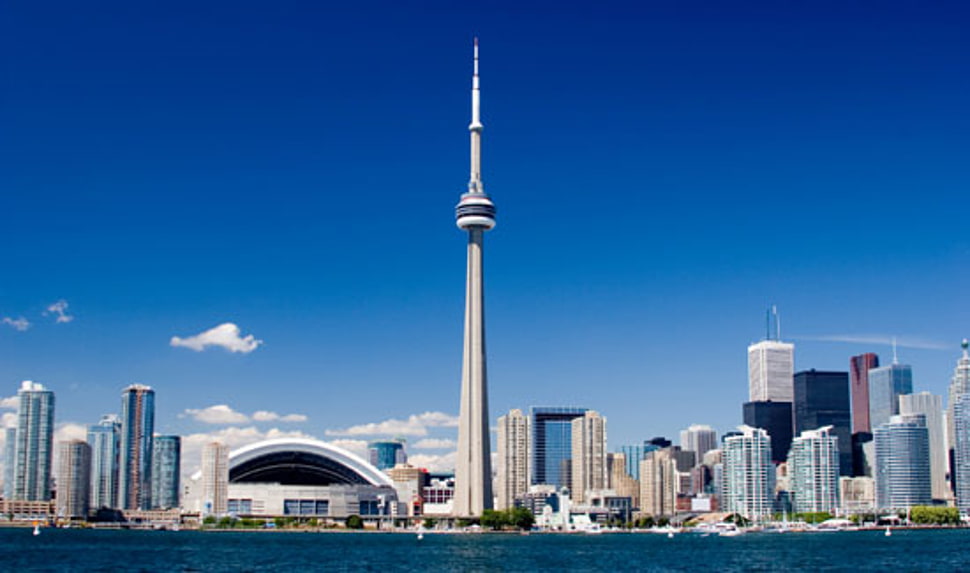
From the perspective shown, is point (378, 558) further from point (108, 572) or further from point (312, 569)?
point (108, 572)

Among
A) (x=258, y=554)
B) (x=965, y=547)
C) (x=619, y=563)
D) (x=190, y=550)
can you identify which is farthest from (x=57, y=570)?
(x=965, y=547)

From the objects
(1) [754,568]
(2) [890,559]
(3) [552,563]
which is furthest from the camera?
(2) [890,559]

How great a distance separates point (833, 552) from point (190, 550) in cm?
6831

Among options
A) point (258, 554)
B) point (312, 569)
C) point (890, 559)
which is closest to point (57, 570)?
point (312, 569)

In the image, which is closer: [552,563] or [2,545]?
[552,563]

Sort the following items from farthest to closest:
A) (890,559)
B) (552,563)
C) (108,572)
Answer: (890,559), (552,563), (108,572)

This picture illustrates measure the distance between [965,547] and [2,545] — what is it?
112011 millimetres

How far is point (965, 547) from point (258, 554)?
81641mm

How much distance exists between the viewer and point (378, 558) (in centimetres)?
11556

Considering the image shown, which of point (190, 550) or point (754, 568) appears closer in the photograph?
point (754, 568)

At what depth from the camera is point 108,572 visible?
9162 cm

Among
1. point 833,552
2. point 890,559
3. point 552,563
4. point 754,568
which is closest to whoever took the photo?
point 754,568

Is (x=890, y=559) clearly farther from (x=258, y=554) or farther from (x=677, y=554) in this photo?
(x=258, y=554)

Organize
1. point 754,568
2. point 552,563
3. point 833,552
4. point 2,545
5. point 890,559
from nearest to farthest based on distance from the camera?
point 754,568 < point 552,563 < point 890,559 < point 833,552 < point 2,545
